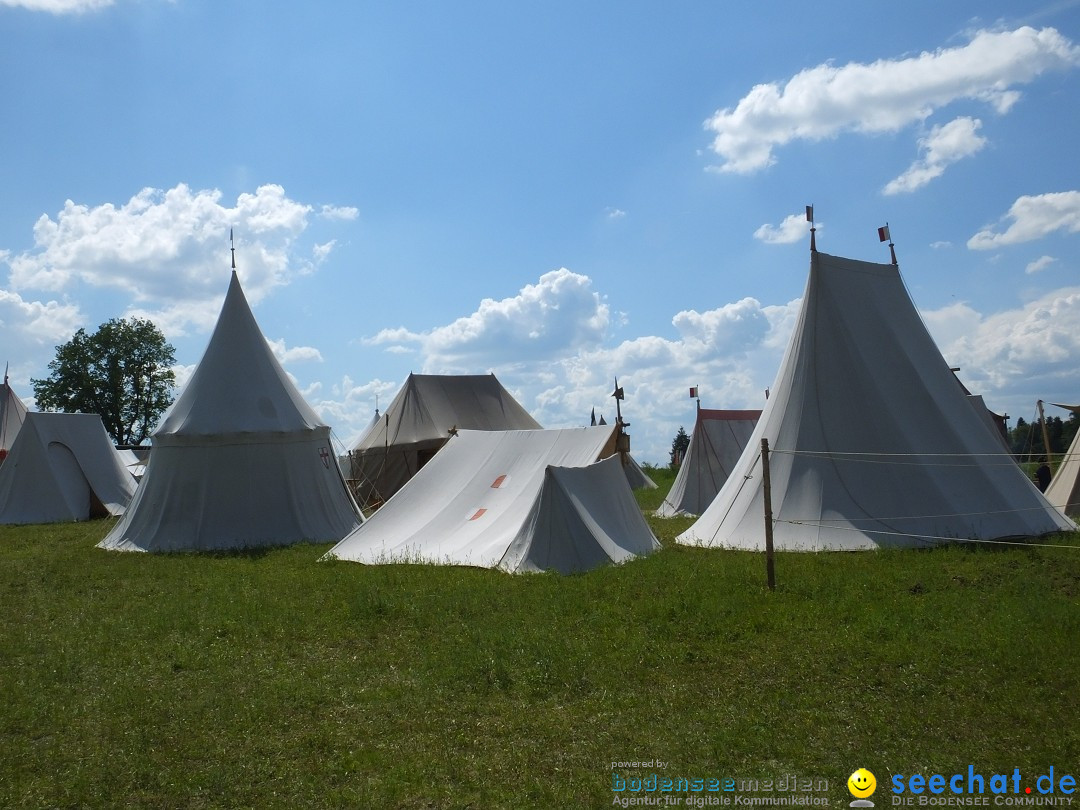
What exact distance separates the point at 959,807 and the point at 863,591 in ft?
13.2

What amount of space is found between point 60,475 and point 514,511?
49.1 feet

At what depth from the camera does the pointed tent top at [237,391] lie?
15.1m

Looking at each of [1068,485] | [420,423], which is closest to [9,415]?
[420,423]

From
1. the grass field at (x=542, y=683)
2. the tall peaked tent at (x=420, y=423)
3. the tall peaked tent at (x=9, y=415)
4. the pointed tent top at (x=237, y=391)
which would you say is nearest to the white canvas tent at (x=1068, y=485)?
the grass field at (x=542, y=683)

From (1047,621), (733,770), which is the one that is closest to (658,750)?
(733,770)

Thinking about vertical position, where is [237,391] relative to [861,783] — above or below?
above

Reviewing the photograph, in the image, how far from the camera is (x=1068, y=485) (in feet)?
48.9

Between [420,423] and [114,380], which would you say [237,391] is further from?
[114,380]

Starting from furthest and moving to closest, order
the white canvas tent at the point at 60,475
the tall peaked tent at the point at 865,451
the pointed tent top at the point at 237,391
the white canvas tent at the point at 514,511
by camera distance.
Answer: the white canvas tent at the point at 60,475, the pointed tent top at the point at 237,391, the tall peaked tent at the point at 865,451, the white canvas tent at the point at 514,511

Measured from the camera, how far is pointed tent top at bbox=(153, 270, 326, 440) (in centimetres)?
1506

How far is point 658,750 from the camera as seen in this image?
451 centimetres

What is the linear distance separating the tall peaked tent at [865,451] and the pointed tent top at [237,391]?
7850 millimetres

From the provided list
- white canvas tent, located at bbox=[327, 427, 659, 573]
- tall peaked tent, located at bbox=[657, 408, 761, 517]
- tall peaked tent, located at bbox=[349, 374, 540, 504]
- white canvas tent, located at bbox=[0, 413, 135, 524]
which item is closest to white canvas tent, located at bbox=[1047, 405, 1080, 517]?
tall peaked tent, located at bbox=[657, 408, 761, 517]

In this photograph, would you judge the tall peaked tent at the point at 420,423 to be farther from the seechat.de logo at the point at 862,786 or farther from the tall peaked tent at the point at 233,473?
the seechat.de logo at the point at 862,786
